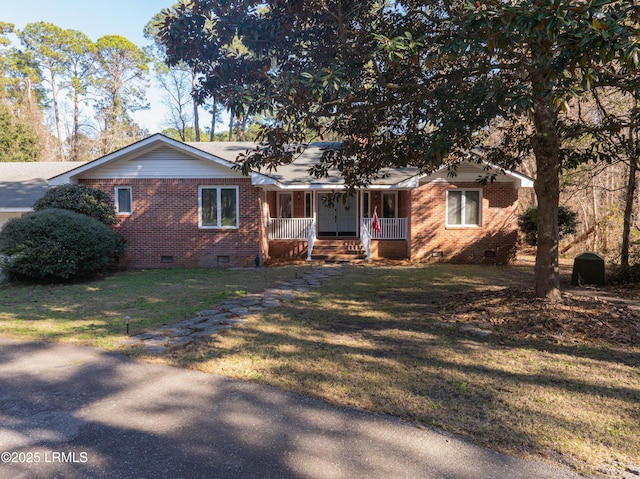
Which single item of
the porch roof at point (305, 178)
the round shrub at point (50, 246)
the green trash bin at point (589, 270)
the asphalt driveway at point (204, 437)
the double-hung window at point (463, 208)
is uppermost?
the porch roof at point (305, 178)

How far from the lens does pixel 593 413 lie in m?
3.68

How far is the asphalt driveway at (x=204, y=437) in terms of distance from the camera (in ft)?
9.39

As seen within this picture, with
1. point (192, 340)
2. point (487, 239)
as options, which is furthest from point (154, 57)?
point (192, 340)

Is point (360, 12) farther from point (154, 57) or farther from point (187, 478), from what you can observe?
point (154, 57)

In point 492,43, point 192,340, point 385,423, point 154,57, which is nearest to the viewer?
point 385,423

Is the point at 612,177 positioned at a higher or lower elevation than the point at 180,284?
higher

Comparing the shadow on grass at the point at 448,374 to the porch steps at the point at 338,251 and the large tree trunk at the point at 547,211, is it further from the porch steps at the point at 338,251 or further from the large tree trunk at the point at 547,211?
the porch steps at the point at 338,251

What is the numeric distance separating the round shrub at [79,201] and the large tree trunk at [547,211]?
1195 cm

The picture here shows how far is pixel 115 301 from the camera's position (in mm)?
8758

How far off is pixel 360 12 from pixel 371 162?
268cm

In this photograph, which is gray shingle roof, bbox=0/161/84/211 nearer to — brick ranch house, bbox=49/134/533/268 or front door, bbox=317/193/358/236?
brick ranch house, bbox=49/134/533/268

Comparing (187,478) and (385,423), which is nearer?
(187,478)

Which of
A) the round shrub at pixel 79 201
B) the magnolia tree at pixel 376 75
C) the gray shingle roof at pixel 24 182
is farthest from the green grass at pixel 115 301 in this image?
the gray shingle roof at pixel 24 182

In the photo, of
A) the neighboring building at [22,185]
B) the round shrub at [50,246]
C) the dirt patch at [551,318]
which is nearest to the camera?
the dirt patch at [551,318]
